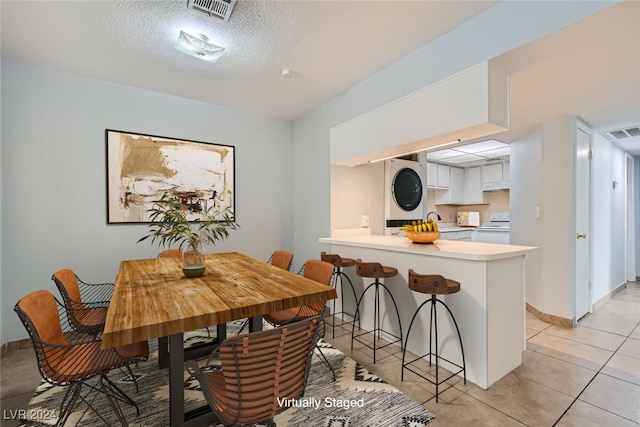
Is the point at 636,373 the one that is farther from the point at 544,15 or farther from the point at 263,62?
the point at 263,62

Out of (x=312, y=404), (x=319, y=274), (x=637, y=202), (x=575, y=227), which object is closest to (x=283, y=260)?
(x=319, y=274)

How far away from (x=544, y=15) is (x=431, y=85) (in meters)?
0.73

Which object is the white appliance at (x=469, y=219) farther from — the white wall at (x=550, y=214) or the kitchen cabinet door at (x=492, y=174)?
the white wall at (x=550, y=214)

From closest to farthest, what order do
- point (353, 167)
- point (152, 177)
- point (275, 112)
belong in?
point (152, 177)
point (353, 167)
point (275, 112)

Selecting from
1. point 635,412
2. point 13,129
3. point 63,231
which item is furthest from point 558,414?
point 13,129

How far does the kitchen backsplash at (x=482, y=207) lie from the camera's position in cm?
603

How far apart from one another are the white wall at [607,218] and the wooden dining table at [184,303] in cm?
393

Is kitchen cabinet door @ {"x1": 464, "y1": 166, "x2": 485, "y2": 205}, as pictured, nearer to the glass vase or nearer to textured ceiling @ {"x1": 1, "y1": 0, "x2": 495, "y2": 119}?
textured ceiling @ {"x1": 1, "y1": 0, "x2": 495, "y2": 119}

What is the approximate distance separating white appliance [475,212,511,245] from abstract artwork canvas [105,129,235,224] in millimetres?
4629

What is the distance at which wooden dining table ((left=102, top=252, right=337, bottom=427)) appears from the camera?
1.09m

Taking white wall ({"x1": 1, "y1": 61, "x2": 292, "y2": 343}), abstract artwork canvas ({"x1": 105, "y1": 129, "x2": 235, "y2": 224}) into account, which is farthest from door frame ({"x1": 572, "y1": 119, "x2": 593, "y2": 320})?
white wall ({"x1": 1, "y1": 61, "x2": 292, "y2": 343})

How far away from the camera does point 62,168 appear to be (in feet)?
8.89

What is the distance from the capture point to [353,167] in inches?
138

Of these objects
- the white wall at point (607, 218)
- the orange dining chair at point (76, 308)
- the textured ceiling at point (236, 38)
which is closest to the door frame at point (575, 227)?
the white wall at point (607, 218)
